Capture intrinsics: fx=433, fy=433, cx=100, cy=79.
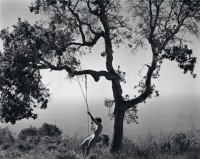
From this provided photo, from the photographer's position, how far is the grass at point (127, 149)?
1898 centimetres

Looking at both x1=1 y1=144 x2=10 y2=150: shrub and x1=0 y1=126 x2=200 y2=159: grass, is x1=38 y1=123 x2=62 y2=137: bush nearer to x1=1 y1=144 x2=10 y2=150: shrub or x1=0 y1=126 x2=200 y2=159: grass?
x1=0 y1=126 x2=200 y2=159: grass

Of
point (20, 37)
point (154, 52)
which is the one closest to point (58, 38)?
point (20, 37)

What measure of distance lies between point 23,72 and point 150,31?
8.02 meters

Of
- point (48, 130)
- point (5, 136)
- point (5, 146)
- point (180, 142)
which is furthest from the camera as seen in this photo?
point (48, 130)

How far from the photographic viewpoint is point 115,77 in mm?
23562

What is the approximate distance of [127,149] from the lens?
2142 cm

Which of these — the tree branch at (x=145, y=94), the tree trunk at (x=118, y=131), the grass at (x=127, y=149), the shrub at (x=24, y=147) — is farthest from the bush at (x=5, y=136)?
the tree branch at (x=145, y=94)

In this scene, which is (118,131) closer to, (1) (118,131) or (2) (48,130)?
(1) (118,131)

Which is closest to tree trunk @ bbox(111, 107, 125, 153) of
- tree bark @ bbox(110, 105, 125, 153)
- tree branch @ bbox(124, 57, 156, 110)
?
tree bark @ bbox(110, 105, 125, 153)

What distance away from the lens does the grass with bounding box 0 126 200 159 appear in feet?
62.3

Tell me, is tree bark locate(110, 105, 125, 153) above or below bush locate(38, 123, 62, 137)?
below

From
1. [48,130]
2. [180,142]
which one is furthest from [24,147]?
[48,130]

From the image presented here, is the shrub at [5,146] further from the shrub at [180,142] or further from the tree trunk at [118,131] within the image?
the shrub at [180,142]

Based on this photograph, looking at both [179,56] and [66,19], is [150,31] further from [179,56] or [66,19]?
[66,19]
